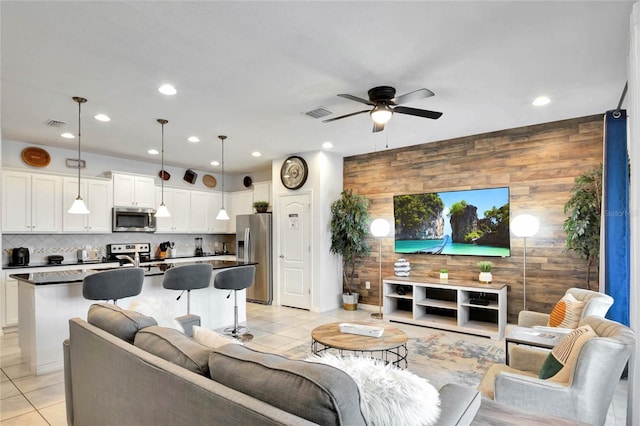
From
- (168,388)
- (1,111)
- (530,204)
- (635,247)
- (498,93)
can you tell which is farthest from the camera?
(530,204)

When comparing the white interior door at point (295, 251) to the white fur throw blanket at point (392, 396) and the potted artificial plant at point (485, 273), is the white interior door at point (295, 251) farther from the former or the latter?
the white fur throw blanket at point (392, 396)

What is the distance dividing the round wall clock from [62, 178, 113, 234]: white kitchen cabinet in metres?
2.91

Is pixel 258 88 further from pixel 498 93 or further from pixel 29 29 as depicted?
pixel 498 93

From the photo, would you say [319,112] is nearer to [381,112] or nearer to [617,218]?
[381,112]

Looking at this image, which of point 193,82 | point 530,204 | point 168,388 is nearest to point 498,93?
point 530,204

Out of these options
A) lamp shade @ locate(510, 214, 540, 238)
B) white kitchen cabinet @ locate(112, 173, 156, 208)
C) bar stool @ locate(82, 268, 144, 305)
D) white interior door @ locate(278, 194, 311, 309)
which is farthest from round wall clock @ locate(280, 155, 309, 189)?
lamp shade @ locate(510, 214, 540, 238)

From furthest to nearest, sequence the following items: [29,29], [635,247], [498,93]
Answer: [498,93] < [29,29] < [635,247]

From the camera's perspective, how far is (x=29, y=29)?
2.36 meters

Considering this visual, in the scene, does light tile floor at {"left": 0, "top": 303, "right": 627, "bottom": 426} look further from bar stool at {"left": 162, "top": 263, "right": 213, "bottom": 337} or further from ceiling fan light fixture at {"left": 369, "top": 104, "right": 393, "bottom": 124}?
ceiling fan light fixture at {"left": 369, "top": 104, "right": 393, "bottom": 124}

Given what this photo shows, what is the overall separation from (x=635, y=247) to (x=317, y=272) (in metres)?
4.40

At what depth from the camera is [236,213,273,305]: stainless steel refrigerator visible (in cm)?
666

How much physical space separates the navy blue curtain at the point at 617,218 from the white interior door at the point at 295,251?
3981 millimetres

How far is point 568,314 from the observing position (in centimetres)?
292

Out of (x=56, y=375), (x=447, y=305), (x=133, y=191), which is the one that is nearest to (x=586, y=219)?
(x=447, y=305)
